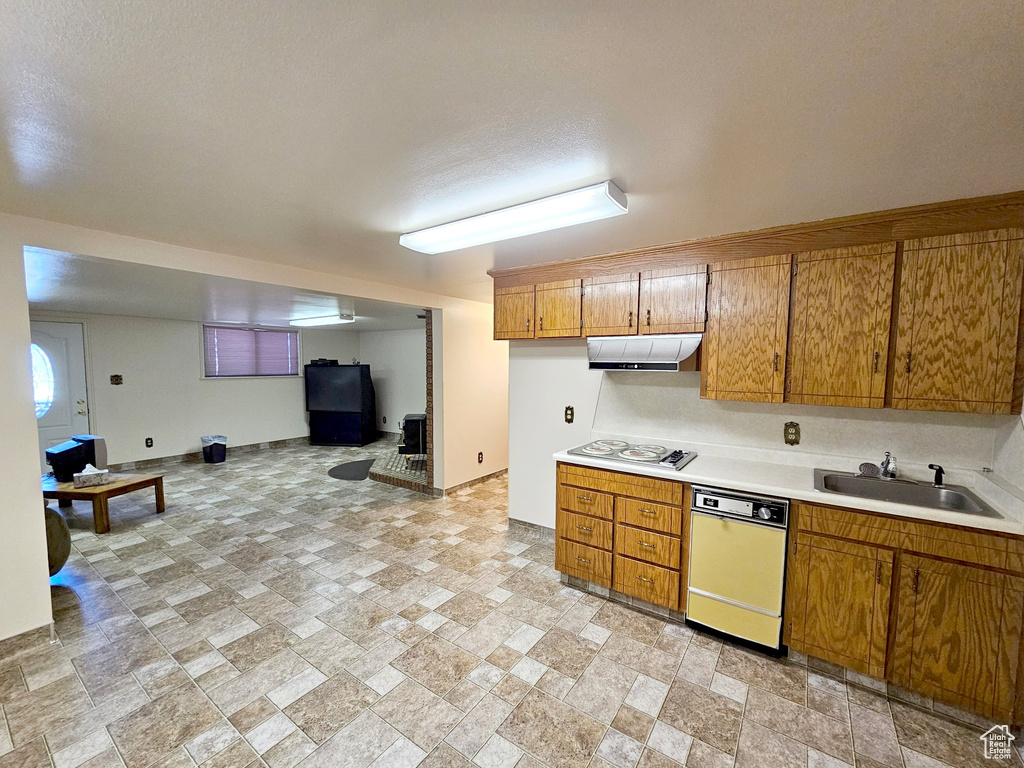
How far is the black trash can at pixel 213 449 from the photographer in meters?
6.31

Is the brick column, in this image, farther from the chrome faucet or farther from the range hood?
the chrome faucet

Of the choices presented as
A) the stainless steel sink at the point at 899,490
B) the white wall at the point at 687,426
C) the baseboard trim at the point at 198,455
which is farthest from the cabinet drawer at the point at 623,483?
the baseboard trim at the point at 198,455

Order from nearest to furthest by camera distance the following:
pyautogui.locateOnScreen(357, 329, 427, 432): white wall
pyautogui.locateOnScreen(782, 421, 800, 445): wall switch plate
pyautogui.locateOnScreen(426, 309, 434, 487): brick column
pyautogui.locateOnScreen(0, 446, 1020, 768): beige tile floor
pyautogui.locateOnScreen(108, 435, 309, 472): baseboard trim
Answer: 1. pyautogui.locateOnScreen(0, 446, 1020, 768): beige tile floor
2. pyautogui.locateOnScreen(782, 421, 800, 445): wall switch plate
3. pyautogui.locateOnScreen(426, 309, 434, 487): brick column
4. pyautogui.locateOnScreen(108, 435, 309, 472): baseboard trim
5. pyautogui.locateOnScreen(357, 329, 427, 432): white wall

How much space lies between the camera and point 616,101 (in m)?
1.24

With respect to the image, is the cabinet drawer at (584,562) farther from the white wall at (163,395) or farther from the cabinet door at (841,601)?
the white wall at (163,395)

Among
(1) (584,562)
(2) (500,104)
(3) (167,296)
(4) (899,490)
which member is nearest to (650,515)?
(1) (584,562)

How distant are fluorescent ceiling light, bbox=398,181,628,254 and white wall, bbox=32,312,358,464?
574 centimetres

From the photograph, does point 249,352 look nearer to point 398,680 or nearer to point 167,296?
point 167,296

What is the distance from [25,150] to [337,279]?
217 centimetres

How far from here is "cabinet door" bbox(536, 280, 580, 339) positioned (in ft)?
10.6

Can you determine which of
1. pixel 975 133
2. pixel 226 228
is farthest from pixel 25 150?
pixel 975 133

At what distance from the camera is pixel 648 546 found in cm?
261

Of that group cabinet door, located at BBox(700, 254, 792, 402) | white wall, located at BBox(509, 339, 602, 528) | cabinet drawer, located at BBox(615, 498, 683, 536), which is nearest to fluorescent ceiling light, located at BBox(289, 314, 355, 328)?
white wall, located at BBox(509, 339, 602, 528)

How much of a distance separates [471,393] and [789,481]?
3509 mm
